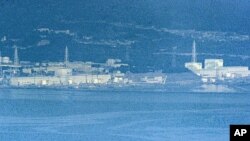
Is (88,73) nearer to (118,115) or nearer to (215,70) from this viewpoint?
(118,115)

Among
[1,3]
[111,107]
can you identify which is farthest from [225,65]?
[1,3]

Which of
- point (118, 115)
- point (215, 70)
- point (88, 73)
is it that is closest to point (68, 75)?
point (88, 73)

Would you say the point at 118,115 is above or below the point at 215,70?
below

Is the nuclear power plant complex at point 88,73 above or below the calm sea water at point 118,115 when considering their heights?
above

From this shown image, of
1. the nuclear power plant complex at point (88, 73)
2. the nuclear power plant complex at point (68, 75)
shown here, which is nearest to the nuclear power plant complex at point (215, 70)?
the nuclear power plant complex at point (88, 73)

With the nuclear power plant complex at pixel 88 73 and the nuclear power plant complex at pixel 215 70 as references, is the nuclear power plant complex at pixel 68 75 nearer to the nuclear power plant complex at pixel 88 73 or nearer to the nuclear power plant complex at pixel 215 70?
the nuclear power plant complex at pixel 88 73

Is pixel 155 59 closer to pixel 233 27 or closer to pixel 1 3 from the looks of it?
pixel 233 27

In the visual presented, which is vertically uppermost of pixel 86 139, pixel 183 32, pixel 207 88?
pixel 183 32

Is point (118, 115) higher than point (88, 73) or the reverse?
the reverse

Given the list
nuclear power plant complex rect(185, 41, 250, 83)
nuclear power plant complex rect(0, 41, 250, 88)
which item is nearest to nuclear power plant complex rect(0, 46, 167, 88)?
nuclear power plant complex rect(0, 41, 250, 88)
